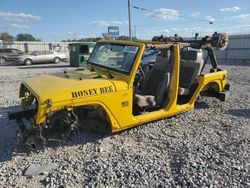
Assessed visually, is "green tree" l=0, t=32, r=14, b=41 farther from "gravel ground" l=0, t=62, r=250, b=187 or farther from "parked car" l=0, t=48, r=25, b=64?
"gravel ground" l=0, t=62, r=250, b=187

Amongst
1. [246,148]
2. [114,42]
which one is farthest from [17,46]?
[246,148]

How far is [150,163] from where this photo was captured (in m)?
4.00

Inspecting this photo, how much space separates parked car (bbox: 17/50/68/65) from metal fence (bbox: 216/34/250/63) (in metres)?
15.8

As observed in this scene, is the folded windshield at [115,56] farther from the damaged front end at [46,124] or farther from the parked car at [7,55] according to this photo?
the parked car at [7,55]

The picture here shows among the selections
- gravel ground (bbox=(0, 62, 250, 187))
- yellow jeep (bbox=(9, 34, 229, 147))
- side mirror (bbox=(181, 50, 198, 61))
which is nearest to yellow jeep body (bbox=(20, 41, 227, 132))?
yellow jeep (bbox=(9, 34, 229, 147))

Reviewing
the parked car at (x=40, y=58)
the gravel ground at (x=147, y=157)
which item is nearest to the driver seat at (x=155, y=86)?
the gravel ground at (x=147, y=157)

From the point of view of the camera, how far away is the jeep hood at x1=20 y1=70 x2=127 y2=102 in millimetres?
3965

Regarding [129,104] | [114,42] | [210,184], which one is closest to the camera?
[210,184]

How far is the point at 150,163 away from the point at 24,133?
2.13 meters

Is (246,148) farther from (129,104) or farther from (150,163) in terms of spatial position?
(129,104)

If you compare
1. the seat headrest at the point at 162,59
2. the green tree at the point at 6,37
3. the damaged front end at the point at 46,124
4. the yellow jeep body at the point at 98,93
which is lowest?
the damaged front end at the point at 46,124

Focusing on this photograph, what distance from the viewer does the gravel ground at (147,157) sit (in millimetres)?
3578

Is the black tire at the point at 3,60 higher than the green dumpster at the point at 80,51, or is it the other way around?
the green dumpster at the point at 80,51

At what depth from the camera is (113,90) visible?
4430 millimetres
